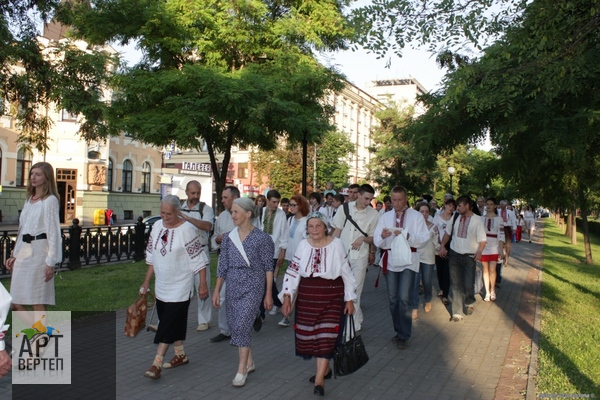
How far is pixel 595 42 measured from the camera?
23.6ft

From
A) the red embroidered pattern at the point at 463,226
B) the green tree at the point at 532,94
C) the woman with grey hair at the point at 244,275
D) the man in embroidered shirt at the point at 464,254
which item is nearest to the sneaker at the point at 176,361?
the woman with grey hair at the point at 244,275

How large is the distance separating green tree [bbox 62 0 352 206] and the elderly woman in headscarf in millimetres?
8204

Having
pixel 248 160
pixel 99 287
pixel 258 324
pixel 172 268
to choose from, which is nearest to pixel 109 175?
pixel 248 160

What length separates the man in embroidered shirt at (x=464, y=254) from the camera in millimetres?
8805

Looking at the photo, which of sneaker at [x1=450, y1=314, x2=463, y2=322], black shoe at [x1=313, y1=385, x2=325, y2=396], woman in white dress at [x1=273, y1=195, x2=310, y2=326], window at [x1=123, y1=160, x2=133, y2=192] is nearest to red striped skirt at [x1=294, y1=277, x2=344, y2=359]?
black shoe at [x1=313, y1=385, x2=325, y2=396]

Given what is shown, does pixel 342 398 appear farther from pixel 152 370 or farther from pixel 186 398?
pixel 152 370

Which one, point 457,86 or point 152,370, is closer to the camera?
point 152,370

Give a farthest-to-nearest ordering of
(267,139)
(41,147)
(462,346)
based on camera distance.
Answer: (267,139)
(41,147)
(462,346)

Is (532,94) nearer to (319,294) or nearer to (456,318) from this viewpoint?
(456,318)

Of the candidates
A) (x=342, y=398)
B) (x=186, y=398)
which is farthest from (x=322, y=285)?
(x=186, y=398)

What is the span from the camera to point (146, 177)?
1822 inches

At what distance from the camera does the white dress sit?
573 centimetres

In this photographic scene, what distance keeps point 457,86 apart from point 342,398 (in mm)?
3691

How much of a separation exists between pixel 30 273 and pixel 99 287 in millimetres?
5264
